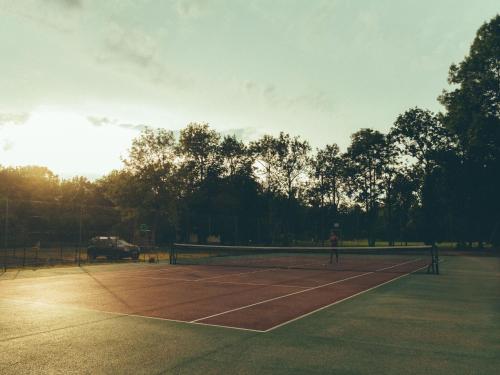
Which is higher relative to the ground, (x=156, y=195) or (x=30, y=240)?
(x=156, y=195)

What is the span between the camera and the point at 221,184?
64.6 metres

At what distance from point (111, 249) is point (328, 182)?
46.2 meters

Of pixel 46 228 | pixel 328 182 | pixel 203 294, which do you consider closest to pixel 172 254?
pixel 46 228

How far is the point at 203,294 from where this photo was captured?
12.9 m

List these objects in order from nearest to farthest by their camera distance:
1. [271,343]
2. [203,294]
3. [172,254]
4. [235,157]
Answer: [271,343], [203,294], [172,254], [235,157]

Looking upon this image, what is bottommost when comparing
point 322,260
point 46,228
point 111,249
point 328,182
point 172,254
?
point 322,260

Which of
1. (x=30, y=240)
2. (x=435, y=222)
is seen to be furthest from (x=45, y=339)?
(x=435, y=222)

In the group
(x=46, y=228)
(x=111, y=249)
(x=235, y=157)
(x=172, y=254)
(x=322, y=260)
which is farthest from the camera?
(x=235, y=157)

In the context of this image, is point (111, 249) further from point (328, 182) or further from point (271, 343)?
point (328, 182)

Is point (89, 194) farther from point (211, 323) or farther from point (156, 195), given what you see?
point (211, 323)

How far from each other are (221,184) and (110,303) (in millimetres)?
53501

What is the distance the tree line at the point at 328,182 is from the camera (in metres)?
→ 36.9

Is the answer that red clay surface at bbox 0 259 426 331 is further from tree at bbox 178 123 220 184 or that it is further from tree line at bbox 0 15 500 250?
tree at bbox 178 123 220 184

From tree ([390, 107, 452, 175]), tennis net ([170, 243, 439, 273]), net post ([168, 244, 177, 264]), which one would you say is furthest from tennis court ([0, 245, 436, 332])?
tree ([390, 107, 452, 175])
